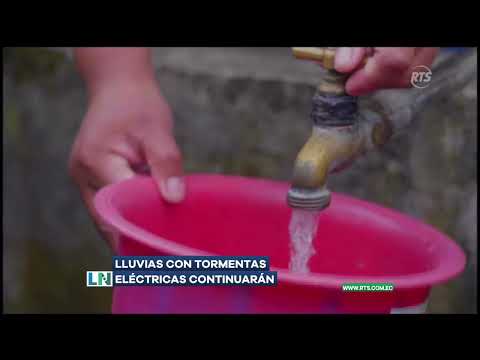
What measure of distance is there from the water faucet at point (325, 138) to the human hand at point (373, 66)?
1cm

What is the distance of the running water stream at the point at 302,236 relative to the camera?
2.41ft

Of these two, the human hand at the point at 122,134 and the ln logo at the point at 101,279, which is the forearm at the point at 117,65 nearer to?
the human hand at the point at 122,134

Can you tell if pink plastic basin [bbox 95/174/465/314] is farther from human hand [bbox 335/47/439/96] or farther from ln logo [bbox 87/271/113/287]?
human hand [bbox 335/47/439/96]

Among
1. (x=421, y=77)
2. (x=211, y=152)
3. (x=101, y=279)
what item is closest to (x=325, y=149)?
(x=421, y=77)

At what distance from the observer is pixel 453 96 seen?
0.87m

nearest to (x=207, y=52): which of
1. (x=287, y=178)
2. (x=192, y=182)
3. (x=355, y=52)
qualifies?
(x=287, y=178)

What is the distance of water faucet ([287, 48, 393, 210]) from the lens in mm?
694

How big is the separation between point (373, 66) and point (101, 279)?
32 cm

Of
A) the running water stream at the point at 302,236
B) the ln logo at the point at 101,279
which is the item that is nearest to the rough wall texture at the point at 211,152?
the running water stream at the point at 302,236

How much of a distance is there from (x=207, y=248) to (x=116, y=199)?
0.42ft

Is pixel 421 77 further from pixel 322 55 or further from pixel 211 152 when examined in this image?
pixel 211 152

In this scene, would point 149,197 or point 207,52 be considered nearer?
point 149,197

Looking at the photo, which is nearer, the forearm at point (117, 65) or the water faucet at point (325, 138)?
the water faucet at point (325, 138)

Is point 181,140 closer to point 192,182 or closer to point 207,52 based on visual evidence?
point 207,52
